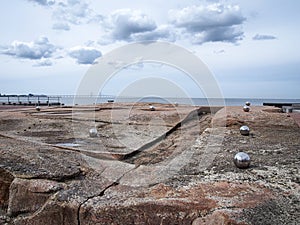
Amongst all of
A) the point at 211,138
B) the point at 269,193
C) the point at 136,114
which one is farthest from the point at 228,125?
the point at 269,193

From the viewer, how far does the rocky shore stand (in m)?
1.76

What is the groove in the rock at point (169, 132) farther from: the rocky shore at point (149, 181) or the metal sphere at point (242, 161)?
the metal sphere at point (242, 161)

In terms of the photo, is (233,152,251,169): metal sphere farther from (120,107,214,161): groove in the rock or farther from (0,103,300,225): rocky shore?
(120,107,214,161): groove in the rock

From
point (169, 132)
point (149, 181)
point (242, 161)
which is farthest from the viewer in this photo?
point (169, 132)

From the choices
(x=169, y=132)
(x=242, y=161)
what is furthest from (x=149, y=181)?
(x=169, y=132)

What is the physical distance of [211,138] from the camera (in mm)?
3504

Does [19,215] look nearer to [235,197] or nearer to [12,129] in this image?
[235,197]

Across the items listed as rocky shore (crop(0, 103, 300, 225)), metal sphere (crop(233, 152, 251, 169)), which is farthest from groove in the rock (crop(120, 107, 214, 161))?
metal sphere (crop(233, 152, 251, 169))

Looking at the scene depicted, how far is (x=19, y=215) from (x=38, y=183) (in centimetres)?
26

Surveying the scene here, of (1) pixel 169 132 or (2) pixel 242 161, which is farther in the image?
(1) pixel 169 132

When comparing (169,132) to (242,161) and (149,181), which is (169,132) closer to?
(242,161)

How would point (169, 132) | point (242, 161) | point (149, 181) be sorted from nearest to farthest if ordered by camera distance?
point (149, 181), point (242, 161), point (169, 132)

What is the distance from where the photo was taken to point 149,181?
2.20 meters

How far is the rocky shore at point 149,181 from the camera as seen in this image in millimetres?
1760
